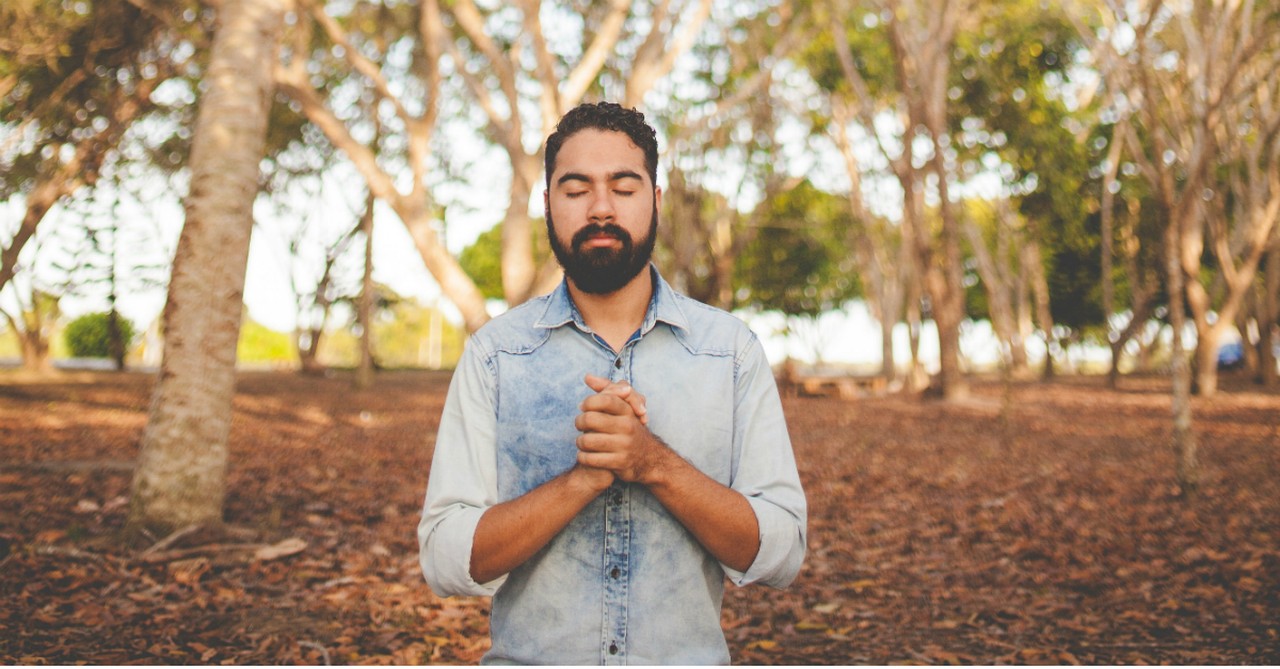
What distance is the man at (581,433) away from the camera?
212cm

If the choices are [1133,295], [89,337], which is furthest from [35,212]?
[89,337]

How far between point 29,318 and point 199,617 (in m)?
22.0

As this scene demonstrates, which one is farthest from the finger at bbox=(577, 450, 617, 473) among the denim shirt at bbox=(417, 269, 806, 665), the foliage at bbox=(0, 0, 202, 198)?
the foliage at bbox=(0, 0, 202, 198)

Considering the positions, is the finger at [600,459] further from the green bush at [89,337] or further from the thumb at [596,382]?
the green bush at [89,337]

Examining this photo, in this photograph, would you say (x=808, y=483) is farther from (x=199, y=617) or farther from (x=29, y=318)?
(x=29, y=318)

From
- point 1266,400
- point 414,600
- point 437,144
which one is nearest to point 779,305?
point 437,144

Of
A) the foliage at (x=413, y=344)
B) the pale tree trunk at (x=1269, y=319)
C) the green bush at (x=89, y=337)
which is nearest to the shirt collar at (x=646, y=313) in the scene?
the pale tree trunk at (x=1269, y=319)

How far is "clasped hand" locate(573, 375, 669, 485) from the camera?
1.88 metres

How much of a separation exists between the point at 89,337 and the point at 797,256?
1264 inches

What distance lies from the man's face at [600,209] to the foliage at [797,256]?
2712cm

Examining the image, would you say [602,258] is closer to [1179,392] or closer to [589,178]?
[589,178]

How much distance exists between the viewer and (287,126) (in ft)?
69.6

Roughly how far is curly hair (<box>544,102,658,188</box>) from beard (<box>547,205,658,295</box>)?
0.17 metres

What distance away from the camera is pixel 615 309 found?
2287 millimetres
